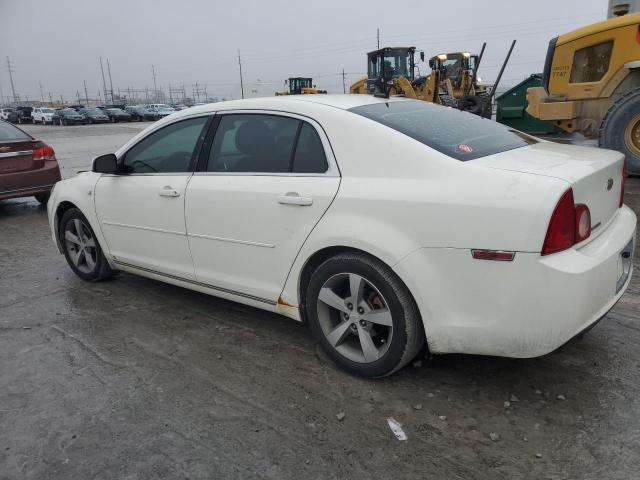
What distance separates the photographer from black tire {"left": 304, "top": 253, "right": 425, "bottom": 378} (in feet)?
8.98

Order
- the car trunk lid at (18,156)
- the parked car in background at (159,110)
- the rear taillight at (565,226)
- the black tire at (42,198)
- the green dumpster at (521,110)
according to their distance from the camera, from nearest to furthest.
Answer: the rear taillight at (565,226)
the car trunk lid at (18,156)
the black tire at (42,198)
the green dumpster at (521,110)
the parked car in background at (159,110)

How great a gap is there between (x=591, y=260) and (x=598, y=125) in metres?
7.76

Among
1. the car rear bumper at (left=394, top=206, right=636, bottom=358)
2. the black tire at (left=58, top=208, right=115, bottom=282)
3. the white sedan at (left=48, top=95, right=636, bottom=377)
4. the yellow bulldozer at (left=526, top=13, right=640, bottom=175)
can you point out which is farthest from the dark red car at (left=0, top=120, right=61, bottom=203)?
the yellow bulldozer at (left=526, top=13, right=640, bottom=175)

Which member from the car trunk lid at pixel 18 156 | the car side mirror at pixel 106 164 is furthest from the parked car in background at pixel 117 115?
Result: the car side mirror at pixel 106 164

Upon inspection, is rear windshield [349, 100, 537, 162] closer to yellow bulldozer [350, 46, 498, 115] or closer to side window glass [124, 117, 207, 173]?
side window glass [124, 117, 207, 173]

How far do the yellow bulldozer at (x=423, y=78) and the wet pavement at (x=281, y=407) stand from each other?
45.6 ft

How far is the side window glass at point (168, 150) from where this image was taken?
3807mm

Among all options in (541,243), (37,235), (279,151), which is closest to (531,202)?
(541,243)

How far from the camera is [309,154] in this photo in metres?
3.15

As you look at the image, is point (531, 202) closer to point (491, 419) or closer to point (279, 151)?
point (491, 419)

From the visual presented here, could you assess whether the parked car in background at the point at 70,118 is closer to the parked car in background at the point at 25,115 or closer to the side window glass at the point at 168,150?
the parked car in background at the point at 25,115

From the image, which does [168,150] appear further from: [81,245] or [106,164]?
[81,245]

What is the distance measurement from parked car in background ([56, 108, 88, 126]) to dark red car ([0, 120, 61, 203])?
130 feet

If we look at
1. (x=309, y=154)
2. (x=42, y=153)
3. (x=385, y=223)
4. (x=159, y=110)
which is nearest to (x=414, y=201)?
(x=385, y=223)
